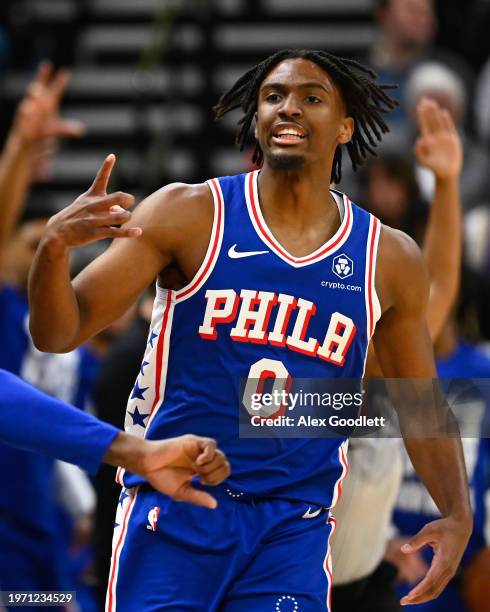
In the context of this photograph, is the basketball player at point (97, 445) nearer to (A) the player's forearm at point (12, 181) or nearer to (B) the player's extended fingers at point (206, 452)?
(B) the player's extended fingers at point (206, 452)

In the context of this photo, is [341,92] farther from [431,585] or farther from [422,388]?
[431,585]

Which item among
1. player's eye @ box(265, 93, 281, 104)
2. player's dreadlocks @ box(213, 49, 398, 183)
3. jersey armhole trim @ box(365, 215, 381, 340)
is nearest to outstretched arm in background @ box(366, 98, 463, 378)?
player's dreadlocks @ box(213, 49, 398, 183)

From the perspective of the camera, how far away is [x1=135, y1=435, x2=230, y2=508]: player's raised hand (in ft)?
10.6

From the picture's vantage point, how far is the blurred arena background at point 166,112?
6555mm

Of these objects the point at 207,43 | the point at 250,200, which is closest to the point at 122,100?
the point at 207,43

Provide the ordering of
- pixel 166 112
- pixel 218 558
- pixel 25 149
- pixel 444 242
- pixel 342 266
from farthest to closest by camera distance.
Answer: pixel 166 112, pixel 25 149, pixel 444 242, pixel 342 266, pixel 218 558

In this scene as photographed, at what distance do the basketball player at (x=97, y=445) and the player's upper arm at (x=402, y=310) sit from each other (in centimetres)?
95

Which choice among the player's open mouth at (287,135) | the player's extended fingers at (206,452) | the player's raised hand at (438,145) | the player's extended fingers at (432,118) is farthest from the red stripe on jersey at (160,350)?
the player's extended fingers at (432,118)

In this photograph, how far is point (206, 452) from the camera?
10.6ft

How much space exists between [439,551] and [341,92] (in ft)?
4.43

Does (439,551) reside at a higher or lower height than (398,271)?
lower

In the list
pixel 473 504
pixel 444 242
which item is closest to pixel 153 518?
pixel 444 242

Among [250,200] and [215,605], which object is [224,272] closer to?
[250,200]

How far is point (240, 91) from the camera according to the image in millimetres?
4289
